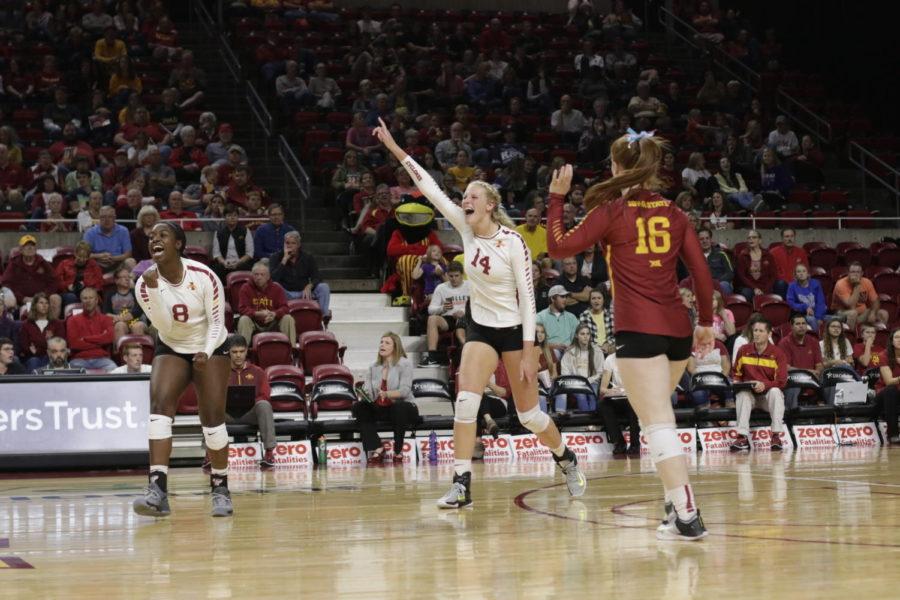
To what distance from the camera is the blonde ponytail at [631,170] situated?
20.8ft

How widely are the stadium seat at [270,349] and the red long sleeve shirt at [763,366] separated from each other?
5.15 metres

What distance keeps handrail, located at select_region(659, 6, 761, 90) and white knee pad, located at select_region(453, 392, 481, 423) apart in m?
17.8

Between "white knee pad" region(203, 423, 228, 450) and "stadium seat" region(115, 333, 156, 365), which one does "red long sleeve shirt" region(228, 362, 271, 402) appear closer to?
"stadium seat" region(115, 333, 156, 365)

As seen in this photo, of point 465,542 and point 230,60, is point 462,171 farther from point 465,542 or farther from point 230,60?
point 465,542

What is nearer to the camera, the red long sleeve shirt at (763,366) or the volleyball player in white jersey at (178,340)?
the volleyball player in white jersey at (178,340)

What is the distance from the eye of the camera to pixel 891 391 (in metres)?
14.5

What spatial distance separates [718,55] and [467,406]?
1910cm

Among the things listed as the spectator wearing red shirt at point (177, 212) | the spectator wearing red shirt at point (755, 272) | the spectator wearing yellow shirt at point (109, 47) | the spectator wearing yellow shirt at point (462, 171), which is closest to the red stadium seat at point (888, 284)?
the spectator wearing red shirt at point (755, 272)

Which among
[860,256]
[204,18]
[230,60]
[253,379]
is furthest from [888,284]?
[204,18]

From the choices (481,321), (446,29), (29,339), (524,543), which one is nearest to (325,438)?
(29,339)

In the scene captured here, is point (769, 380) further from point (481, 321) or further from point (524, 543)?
point (524, 543)

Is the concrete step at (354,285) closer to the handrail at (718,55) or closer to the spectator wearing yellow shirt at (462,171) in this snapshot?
the spectator wearing yellow shirt at (462,171)

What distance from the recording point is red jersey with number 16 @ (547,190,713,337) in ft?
20.5

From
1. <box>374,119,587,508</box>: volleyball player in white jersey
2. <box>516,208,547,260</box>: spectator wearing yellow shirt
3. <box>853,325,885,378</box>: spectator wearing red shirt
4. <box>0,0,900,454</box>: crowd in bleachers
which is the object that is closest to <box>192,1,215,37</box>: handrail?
<box>0,0,900,454</box>: crowd in bleachers
